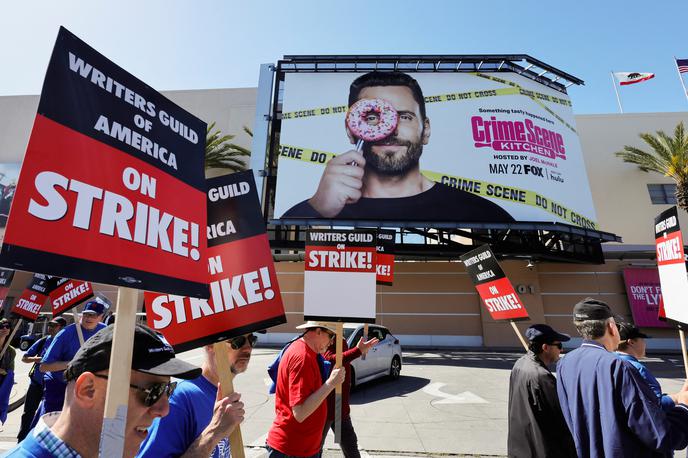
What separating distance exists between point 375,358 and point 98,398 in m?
8.61

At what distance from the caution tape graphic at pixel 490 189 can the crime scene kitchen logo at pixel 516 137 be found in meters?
2.27

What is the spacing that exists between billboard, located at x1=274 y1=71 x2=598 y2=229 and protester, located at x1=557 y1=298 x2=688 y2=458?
14.6m

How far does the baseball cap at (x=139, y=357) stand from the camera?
4.36 ft

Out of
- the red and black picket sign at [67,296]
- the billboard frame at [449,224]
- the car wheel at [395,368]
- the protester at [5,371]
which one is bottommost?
the car wheel at [395,368]

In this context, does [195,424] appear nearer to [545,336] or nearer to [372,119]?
[545,336]

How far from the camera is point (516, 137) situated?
18828 mm

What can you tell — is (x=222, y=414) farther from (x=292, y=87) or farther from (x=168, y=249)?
(x=292, y=87)

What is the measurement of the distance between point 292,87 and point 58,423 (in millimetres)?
21011

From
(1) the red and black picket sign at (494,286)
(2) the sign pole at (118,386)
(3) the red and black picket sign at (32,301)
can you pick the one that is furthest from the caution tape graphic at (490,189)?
(2) the sign pole at (118,386)

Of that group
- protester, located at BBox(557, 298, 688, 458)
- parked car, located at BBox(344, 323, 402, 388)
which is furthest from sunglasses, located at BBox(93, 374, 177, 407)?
parked car, located at BBox(344, 323, 402, 388)

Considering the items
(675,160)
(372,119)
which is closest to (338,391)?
(372,119)

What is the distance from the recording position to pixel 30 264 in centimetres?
127

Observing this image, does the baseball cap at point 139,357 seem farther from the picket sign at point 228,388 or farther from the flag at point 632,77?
the flag at point 632,77

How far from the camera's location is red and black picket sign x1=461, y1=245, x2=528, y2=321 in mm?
4309
